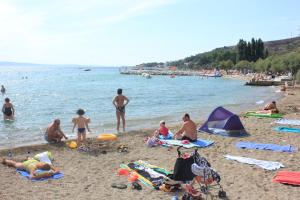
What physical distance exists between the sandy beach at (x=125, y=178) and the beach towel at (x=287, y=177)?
164 millimetres

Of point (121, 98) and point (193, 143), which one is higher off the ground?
point (121, 98)

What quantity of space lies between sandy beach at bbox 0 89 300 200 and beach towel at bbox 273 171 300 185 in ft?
0.54

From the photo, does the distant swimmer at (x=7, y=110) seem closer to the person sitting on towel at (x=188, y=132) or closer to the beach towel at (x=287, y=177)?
the person sitting on towel at (x=188, y=132)

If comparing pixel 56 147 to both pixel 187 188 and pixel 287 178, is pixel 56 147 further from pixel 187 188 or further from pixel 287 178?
pixel 287 178

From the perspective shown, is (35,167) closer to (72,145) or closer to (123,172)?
(123,172)

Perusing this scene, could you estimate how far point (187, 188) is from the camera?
254 inches

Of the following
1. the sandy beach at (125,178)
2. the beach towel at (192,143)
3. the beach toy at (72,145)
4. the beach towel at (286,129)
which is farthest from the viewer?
the beach towel at (286,129)

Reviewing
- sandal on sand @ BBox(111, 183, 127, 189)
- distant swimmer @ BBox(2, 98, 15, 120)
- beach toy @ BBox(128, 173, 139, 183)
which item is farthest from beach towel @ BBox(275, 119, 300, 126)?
distant swimmer @ BBox(2, 98, 15, 120)

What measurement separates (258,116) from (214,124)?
15.7 ft

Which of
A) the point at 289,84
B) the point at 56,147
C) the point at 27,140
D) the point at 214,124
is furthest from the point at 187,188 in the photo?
the point at 289,84

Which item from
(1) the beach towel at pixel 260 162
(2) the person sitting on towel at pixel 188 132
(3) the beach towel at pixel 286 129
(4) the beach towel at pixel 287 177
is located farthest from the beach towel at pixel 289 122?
(4) the beach towel at pixel 287 177

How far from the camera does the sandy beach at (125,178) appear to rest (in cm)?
681

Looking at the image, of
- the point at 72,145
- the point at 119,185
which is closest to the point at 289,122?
the point at 72,145

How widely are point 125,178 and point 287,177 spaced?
3383mm
